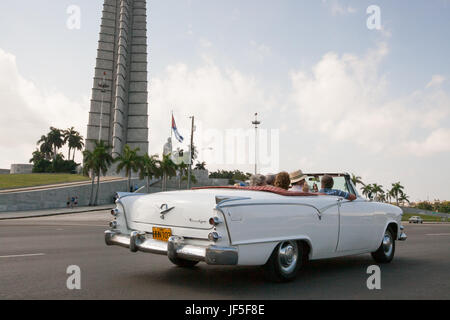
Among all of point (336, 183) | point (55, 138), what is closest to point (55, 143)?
point (55, 138)

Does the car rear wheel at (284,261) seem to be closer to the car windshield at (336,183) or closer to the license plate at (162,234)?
the license plate at (162,234)

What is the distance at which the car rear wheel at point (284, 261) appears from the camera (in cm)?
517

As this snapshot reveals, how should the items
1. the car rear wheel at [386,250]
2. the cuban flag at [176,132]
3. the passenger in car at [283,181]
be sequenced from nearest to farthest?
1. the passenger in car at [283,181]
2. the car rear wheel at [386,250]
3. the cuban flag at [176,132]

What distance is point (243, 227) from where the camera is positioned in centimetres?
477

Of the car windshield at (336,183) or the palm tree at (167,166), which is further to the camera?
the palm tree at (167,166)

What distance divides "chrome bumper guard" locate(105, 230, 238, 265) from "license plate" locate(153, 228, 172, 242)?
56mm

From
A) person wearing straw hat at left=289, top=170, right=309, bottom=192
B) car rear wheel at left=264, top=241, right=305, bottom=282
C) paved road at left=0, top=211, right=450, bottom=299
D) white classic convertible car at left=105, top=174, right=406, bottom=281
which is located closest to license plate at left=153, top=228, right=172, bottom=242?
white classic convertible car at left=105, top=174, right=406, bottom=281

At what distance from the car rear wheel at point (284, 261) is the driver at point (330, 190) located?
141 cm

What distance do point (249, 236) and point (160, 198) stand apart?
138 cm

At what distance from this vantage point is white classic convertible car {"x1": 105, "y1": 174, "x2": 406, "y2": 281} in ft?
15.5

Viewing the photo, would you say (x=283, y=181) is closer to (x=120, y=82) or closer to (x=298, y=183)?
(x=298, y=183)

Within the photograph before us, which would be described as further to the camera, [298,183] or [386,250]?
[386,250]

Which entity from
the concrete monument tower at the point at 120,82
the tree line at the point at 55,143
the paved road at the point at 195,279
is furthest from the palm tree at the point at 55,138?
the paved road at the point at 195,279

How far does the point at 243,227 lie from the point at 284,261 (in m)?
0.93
